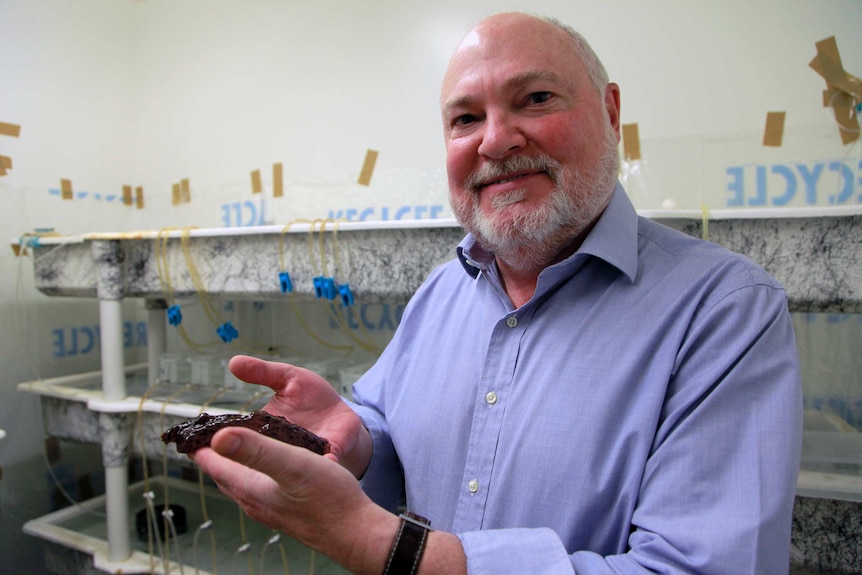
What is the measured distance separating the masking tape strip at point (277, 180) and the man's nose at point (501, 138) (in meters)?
1.40

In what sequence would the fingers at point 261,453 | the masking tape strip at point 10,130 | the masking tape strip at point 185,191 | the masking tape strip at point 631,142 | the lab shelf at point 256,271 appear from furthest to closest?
the masking tape strip at point 185,191 → the masking tape strip at point 10,130 → the masking tape strip at point 631,142 → the lab shelf at point 256,271 → the fingers at point 261,453

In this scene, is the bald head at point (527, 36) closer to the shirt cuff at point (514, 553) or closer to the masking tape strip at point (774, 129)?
the shirt cuff at point (514, 553)

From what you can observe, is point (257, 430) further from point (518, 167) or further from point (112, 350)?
point (112, 350)

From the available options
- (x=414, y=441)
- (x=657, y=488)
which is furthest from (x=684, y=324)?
(x=414, y=441)

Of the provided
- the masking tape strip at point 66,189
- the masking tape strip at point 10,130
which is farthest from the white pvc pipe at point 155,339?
the masking tape strip at point 10,130

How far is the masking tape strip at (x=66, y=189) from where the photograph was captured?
2.05 meters

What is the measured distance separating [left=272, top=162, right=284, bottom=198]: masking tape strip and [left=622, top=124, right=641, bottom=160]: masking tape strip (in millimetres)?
1190

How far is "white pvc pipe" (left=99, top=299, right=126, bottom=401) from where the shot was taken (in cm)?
151

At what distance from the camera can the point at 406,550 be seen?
19.7 inches

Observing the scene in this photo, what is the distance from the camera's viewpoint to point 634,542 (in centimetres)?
54

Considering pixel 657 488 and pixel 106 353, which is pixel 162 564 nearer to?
pixel 106 353

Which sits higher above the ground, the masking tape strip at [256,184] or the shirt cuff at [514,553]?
the masking tape strip at [256,184]

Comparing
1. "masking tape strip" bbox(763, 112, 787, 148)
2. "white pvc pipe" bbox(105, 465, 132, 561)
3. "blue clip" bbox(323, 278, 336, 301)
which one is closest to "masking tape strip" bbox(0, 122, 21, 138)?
"white pvc pipe" bbox(105, 465, 132, 561)

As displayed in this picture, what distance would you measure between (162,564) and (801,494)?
1.62 m
